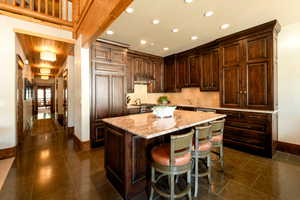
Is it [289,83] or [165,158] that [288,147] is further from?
[165,158]

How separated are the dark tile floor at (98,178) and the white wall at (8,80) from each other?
0.53m

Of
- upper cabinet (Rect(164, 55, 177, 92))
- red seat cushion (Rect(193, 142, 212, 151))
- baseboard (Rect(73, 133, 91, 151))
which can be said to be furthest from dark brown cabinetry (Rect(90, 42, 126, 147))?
red seat cushion (Rect(193, 142, 212, 151))

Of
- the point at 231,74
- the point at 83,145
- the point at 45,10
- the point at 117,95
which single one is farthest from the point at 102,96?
the point at 231,74

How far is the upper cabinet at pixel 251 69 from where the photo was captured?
287 cm

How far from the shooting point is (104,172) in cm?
233

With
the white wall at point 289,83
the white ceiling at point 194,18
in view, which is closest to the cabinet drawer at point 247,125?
the white wall at point 289,83

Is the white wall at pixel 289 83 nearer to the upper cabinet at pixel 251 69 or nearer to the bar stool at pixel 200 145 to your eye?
the upper cabinet at pixel 251 69

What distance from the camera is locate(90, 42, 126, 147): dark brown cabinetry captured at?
338 cm

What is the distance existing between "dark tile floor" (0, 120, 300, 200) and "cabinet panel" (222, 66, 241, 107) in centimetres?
124

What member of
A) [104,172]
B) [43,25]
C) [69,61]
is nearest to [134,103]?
[69,61]

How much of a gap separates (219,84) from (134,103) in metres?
2.88

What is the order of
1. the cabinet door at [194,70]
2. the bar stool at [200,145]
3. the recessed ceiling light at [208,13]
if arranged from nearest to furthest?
the bar stool at [200,145], the recessed ceiling light at [208,13], the cabinet door at [194,70]

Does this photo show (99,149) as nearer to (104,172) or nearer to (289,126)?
(104,172)

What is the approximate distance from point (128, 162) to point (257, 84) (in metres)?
3.24
